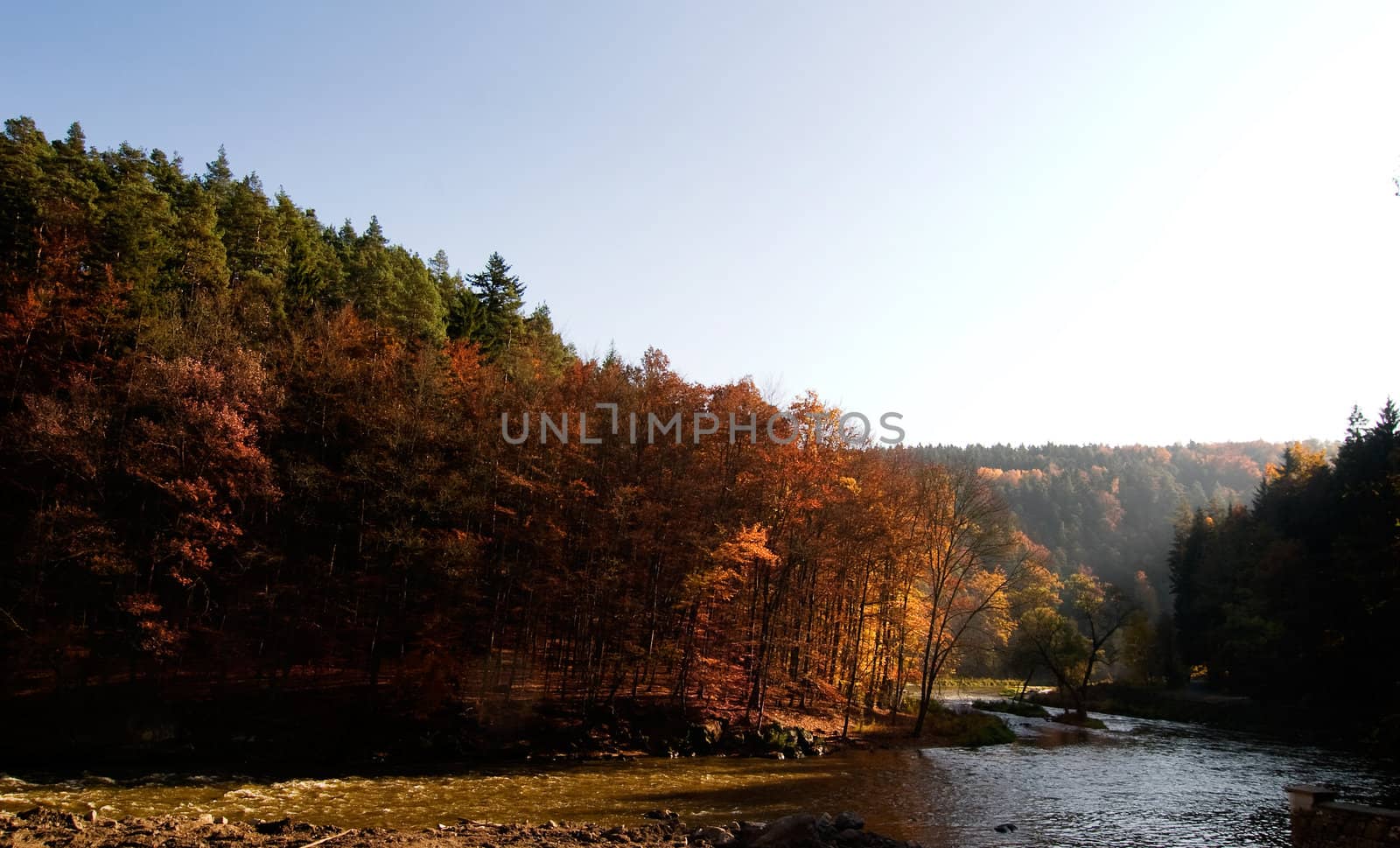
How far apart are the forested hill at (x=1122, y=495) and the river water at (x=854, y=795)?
9054cm

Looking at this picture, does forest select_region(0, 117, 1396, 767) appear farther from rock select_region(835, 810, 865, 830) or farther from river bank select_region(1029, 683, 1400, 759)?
rock select_region(835, 810, 865, 830)

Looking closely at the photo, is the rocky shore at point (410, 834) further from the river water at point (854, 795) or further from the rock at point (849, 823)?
the river water at point (854, 795)

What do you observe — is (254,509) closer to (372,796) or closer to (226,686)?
(226,686)

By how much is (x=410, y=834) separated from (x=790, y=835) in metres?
6.77

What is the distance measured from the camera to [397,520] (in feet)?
96.7

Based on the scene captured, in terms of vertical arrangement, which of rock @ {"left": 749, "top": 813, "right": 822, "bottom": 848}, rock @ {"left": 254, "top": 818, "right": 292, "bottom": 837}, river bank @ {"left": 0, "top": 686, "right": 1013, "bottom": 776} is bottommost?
river bank @ {"left": 0, "top": 686, "right": 1013, "bottom": 776}

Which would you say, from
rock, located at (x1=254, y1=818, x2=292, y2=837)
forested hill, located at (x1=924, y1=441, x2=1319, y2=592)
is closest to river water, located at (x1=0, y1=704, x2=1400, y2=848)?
rock, located at (x1=254, y1=818, x2=292, y2=837)

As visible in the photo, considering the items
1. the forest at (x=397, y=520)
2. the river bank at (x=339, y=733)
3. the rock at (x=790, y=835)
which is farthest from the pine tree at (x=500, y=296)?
the rock at (x=790, y=835)

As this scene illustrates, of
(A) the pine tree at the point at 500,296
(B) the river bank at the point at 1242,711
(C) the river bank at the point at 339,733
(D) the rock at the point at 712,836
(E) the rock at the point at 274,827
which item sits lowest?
(B) the river bank at the point at 1242,711

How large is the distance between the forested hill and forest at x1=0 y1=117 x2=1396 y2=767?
3328 inches

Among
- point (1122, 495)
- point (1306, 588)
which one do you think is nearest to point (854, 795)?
point (1306, 588)

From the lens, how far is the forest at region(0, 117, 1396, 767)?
2691cm

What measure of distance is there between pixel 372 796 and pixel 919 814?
1342cm

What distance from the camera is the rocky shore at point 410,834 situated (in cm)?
1164
